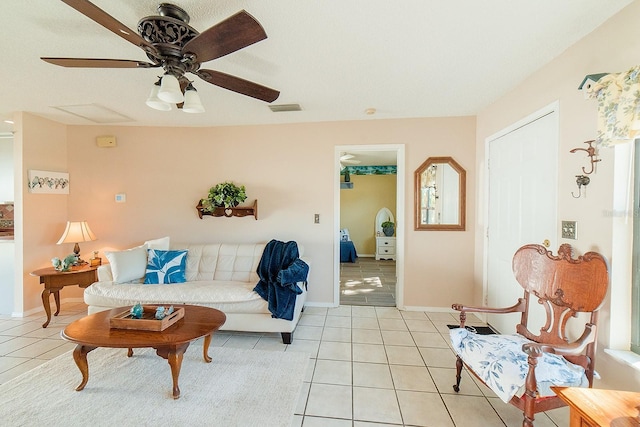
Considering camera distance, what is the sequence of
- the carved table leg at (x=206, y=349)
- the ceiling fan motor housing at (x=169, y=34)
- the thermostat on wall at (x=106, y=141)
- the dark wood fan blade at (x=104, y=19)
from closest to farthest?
the dark wood fan blade at (x=104, y=19), the ceiling fan motor housing at (x=169, y=34), the carved table leg at (x=206, y=349), the thermostat on wall at (x=106, y=141)

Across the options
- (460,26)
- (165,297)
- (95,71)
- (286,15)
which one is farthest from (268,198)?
(460,26)

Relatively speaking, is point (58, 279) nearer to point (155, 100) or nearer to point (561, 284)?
point (155, 100)

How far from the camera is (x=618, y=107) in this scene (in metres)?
1.34

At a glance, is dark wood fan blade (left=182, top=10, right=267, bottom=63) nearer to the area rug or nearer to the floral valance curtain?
the floral valance curtain

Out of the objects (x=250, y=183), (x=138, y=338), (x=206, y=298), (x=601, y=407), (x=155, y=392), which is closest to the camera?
(x=601, y=407)

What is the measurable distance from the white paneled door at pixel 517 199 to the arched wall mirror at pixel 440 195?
0.36 meters

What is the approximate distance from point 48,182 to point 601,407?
5172 millimetres

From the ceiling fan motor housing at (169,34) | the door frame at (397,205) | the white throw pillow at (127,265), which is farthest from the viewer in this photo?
the door frame at (397,205)

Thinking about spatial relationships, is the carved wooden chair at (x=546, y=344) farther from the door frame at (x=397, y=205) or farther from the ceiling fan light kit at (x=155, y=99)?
the ceiling fan light kit at (x=155, y=99)

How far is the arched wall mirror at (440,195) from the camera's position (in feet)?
11.0

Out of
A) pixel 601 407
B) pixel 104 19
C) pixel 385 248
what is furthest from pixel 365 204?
pixel 104 19

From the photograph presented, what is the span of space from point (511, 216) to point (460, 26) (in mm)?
1774

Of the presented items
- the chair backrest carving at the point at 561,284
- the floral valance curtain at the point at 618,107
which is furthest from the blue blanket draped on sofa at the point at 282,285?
the floral valance curtain at the point at 618,107

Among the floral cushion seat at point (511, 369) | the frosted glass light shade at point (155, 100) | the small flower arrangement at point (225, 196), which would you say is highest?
the frosted glass light shade at point (155, 100)
